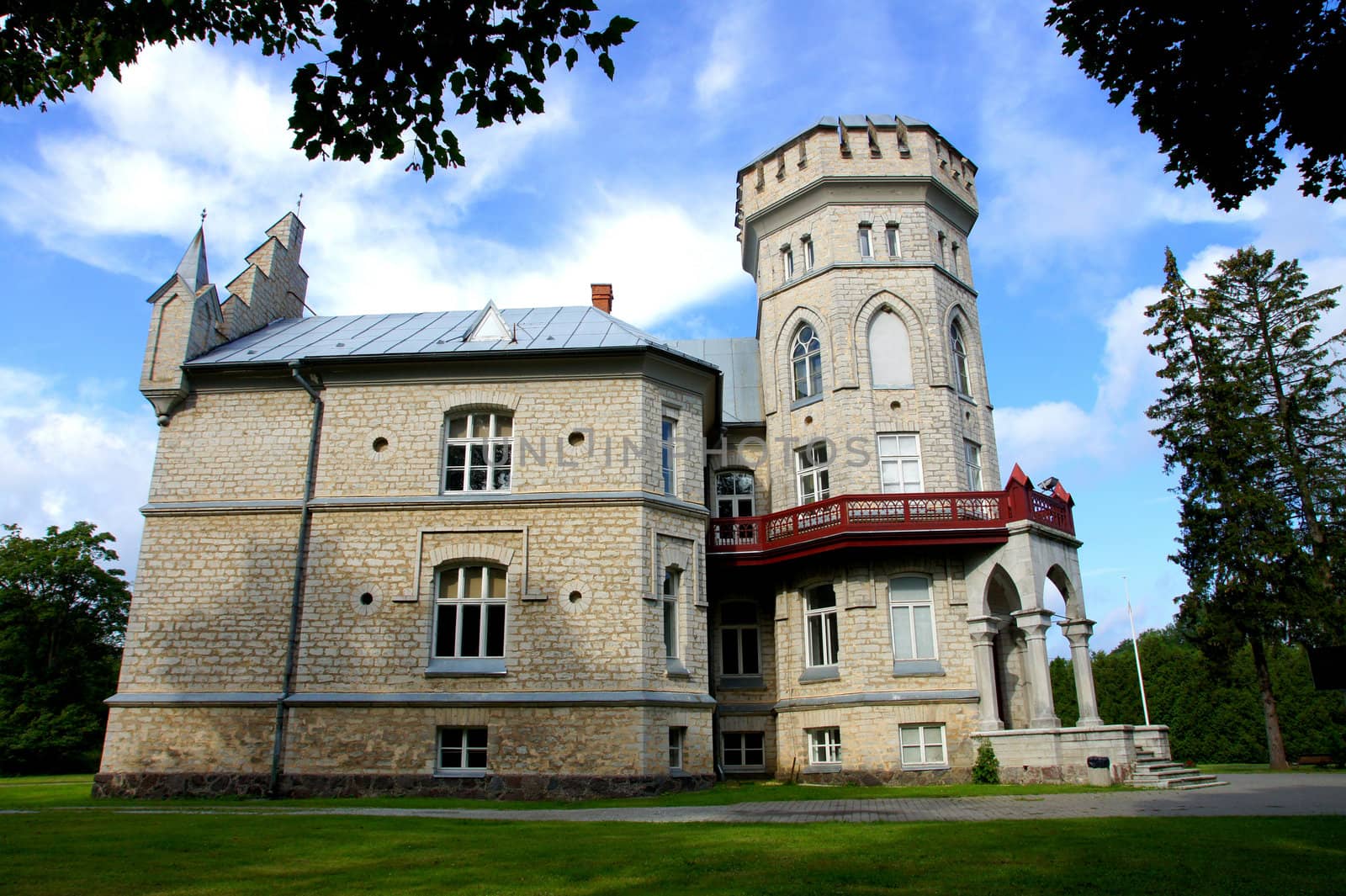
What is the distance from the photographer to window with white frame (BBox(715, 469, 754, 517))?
2484cm

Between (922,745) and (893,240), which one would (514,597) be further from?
(893,240)

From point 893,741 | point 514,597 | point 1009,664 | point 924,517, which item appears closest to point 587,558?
point 514,597

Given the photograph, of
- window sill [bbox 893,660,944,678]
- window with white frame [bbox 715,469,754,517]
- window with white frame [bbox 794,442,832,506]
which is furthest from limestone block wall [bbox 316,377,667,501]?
window sill [bbox 893,660,944,678]

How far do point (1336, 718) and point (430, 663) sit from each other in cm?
2833

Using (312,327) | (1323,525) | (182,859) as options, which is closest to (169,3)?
(182,859)

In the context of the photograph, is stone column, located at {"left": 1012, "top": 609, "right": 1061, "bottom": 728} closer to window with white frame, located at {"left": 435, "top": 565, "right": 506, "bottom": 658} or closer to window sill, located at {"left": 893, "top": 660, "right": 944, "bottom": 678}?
window sill, located at {"left": 893, "top": 660, "right": 944, "bottom": 678}

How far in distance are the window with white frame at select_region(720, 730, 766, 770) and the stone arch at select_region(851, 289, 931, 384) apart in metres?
9.13

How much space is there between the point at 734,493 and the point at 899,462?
194 inches

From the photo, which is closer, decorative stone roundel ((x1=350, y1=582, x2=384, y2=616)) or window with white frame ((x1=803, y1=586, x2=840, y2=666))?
decorative stone roundel ((x1=350, y1=582, x2=384, y2=616))

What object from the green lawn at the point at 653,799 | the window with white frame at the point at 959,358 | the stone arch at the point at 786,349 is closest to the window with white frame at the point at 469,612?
the green lawn at the point at 653,799

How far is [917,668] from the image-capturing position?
65.7 ft

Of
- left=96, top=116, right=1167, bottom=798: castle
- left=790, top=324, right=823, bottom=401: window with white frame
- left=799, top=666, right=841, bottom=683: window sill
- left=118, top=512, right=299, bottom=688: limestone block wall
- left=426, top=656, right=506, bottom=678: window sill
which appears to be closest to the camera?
left=96, top=116, right=1167, bottom=798: castle

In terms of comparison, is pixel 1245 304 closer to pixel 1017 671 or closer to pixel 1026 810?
pixel 1017 671

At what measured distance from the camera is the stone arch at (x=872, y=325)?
2256 centimetres
